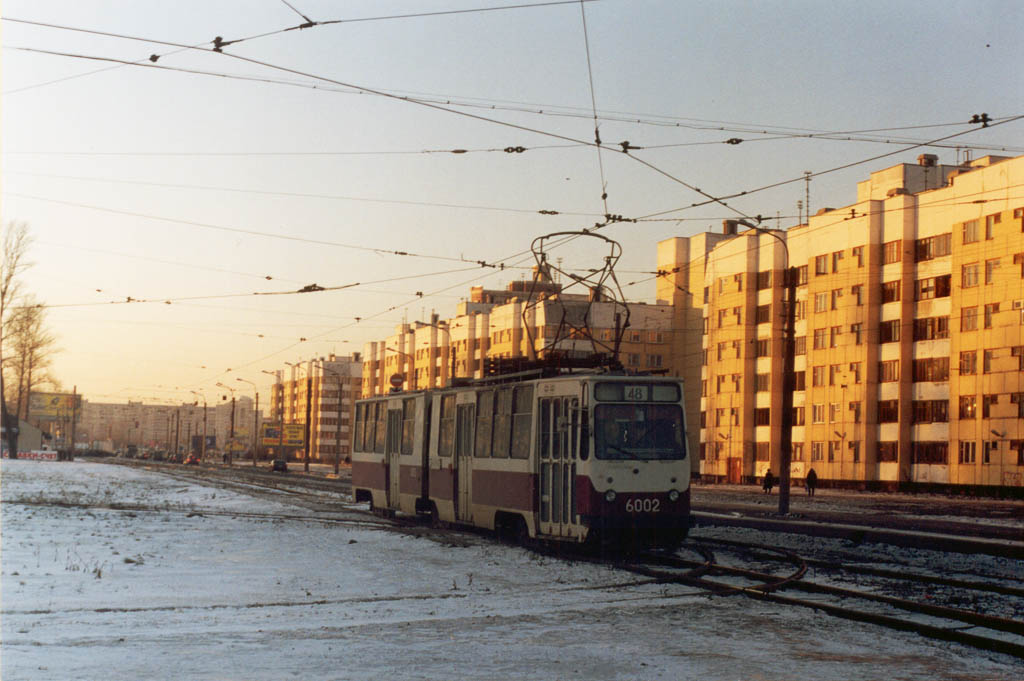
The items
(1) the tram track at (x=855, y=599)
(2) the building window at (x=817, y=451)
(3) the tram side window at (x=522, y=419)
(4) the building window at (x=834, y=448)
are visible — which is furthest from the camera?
(2) the building window at (x=817, y=451)

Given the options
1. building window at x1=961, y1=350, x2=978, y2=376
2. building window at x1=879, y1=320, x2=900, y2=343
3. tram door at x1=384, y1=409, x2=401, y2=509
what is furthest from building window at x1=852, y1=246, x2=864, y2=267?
tram door at x1=384, y1=409, x2=401, y2=509

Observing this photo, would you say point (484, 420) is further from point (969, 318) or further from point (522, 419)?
point (969, 318)

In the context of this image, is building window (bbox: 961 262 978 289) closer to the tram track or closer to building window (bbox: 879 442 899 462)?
building window (bbox: 879 442 899 462)

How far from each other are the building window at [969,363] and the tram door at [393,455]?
157 ft

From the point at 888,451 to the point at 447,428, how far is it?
178 ft

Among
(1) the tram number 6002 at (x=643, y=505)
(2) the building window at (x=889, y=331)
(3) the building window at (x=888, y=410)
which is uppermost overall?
(2) the building window at (x=889, y=331)

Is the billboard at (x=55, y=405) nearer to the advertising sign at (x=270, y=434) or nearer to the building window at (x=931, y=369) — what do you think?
the advertising sign at (x=270, y=434)

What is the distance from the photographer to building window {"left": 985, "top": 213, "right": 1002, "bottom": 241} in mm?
63966

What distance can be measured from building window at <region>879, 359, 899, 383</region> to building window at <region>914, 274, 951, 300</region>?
14.7 feet

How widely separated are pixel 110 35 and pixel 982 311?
57.1 metres

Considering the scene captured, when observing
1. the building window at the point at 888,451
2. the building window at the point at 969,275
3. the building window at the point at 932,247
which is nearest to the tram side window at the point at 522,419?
the building window at the point at 969,275

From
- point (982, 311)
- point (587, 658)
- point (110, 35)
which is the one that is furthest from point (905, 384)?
point (587, 658)

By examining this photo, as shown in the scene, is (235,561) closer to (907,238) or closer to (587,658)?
(587,658)

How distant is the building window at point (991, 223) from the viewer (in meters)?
64.0
